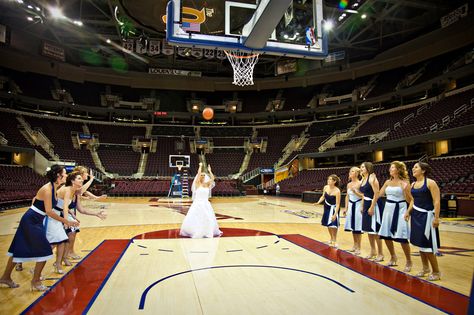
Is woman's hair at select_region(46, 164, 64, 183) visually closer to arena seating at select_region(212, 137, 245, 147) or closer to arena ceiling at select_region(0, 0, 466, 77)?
arena ceiling at select_region(0, 0, 466, 77)

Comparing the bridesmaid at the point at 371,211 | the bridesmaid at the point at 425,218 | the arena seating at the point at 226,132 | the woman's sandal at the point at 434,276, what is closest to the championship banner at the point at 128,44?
the arena seating at the point at 226,132

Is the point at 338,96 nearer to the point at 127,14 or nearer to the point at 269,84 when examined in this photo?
the point at 269,84

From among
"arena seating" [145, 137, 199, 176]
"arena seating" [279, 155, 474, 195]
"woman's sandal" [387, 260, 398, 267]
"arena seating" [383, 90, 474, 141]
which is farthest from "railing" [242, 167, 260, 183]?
"woman's sandal" [387, 260, 398, 267]

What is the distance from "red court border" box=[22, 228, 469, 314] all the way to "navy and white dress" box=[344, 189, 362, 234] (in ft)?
1.58

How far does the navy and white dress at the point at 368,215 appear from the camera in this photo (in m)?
5.02

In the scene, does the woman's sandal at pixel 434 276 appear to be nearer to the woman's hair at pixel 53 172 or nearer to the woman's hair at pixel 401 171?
the woman's hair at pixel 401 171

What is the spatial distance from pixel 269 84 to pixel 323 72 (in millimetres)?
5839

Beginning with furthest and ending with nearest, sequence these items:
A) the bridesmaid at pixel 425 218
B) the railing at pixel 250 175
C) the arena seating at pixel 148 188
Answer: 1. the railing at pixel 250 175
2. the arena seating at pixel 148 188
3. the bridesmaid at pixel 425 218

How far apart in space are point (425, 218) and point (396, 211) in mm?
538

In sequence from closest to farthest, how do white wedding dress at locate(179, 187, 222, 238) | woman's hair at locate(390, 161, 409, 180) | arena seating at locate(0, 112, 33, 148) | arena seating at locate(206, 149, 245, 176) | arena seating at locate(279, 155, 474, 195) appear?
woman's hair at locate(390, 161, 409, 180) < white wedding dress at locate(179, 187, 222, 238) < arena seating at locate(279, 155, 474, 195) < arena seating at locate(0, 112, 33, 148) < arena seating at locate(206, 149, 245, 176)

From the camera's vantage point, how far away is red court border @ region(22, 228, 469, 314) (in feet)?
10.0

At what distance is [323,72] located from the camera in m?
29.7

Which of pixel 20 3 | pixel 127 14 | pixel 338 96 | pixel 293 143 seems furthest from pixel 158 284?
pixel 338 96

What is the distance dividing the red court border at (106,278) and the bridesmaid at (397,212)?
414 mm
